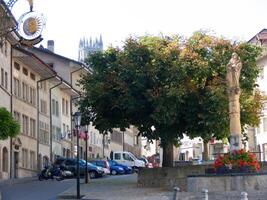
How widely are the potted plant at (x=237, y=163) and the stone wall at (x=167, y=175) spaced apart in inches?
239

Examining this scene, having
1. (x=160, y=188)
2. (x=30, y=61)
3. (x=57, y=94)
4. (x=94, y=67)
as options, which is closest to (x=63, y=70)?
(x=57, y=94)

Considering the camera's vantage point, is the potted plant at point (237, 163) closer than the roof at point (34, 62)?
Yes

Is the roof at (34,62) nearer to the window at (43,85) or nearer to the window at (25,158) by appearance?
the window at (43,85)

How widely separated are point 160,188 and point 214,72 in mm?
6132

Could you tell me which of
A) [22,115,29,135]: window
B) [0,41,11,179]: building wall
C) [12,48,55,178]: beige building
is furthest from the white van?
[0,41,11,179]: building wall

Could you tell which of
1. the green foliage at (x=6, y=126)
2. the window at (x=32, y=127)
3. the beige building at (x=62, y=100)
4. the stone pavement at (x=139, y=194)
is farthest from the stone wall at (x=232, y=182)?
the beige building at (x=62, y=100)

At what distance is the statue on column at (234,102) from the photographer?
25519mm

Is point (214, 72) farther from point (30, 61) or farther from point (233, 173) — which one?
point (30, 61)

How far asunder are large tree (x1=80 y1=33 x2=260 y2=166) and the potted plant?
6283 millimetres

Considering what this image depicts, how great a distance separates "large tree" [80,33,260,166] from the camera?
3083cm

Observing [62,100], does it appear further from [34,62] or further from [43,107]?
[34,62]

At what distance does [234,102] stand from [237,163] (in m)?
2.95

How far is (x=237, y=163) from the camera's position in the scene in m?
24.1

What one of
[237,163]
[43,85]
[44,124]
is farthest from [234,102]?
[43,85]
